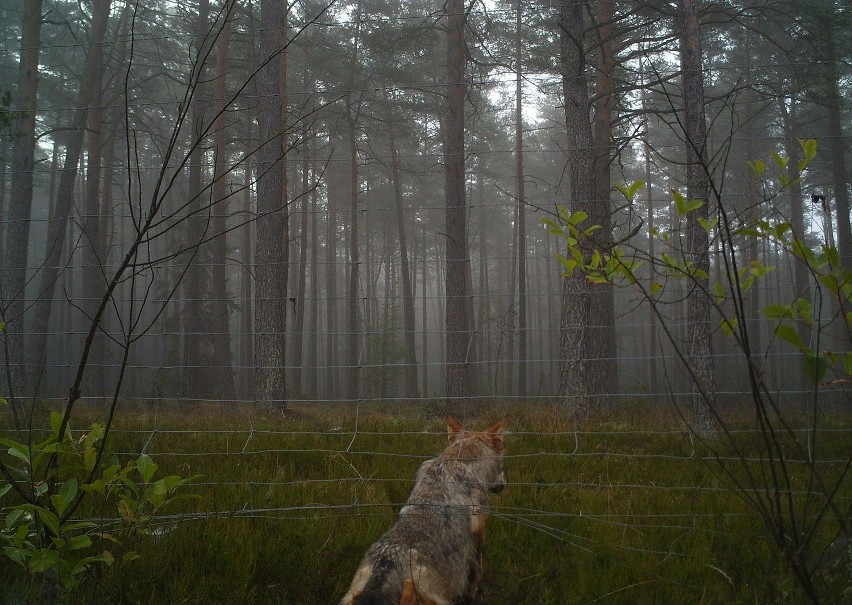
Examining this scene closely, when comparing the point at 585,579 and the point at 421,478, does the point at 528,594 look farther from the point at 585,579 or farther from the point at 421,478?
the point at 421,478

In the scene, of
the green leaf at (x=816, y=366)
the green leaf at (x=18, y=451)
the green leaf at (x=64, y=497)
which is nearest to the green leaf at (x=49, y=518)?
the green leaf at (x=64, y=497)

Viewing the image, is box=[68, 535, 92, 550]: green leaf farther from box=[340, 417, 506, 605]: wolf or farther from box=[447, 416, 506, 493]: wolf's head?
box=[447, 416, 506, 493]: wolf's head

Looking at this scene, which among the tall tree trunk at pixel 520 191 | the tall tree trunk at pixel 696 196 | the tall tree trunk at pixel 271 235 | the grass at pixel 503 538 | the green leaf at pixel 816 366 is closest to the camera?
the green leaf at pixel 816 366

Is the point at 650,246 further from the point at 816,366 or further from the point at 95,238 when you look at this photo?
the point at 95,238

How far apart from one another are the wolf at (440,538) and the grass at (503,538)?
0.33m

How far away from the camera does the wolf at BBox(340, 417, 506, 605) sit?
2.57 meters

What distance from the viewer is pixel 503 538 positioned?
146 inches

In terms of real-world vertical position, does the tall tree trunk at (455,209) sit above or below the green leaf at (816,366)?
above

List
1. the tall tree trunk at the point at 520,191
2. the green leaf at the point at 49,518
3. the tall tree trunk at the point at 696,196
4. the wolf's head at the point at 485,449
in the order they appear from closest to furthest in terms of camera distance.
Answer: the green leaf at the point at 49,518, the wolf's head at the point at 485,449, the tall tree trunk at the point at 696,196, the tall tree trunk at the point at 520,191

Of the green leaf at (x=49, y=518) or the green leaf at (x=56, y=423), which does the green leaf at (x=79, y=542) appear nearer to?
the green leaf at (x=49, y=518)

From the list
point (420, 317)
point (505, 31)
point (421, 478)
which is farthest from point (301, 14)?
point (420, 317)

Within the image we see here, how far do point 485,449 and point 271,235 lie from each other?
22.7 feet

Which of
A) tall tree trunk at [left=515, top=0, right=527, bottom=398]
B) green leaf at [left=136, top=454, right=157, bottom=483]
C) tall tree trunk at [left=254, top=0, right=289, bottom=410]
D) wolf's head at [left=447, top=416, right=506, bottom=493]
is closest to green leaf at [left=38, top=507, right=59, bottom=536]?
green leaf at [left=136, top=454, right=157, bottom=483]

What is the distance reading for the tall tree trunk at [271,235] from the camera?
8641 mm
